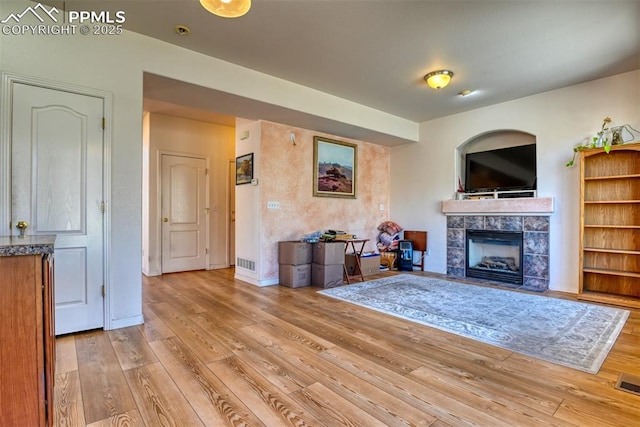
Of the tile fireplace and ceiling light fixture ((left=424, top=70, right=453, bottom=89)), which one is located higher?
ceiling light fixture ((left=424, top=70, right=453, bottom=89))

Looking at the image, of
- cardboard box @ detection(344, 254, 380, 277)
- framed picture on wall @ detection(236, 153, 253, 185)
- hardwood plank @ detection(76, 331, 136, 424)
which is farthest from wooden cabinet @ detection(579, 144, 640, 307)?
hardwood plank @ detection(76, 331, 136, 424)

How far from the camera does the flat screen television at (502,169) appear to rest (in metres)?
4.70

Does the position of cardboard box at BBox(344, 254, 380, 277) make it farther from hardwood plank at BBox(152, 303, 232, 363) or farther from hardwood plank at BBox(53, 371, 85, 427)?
hardwood plank at BBox(53, 371, 85, 427)

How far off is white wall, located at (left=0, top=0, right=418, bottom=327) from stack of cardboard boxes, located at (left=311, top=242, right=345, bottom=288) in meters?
2.29

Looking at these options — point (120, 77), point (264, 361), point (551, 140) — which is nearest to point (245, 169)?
point (120, 77)

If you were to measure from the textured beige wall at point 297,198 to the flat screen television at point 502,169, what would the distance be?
1.82 metres

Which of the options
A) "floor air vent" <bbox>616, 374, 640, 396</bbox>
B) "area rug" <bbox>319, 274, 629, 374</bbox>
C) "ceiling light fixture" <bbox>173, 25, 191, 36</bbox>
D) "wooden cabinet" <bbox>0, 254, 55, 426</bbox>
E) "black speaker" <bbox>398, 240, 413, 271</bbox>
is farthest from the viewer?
"black speaker" <bbox>398, 240, 413, 271</bbox>

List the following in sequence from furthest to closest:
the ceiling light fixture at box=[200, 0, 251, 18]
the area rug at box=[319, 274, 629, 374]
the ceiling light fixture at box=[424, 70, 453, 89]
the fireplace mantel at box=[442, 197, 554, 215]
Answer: the fireplace mantel at box=[442, 197, 554, 215]
the ceiling light fixture at box=[424, 70, 453, 89]
the area rug at box=[319, 274, 629, 374]
the ceiling light fixture at box=[200, 0, 251, 18]

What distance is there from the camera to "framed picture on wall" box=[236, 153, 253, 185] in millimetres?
4723

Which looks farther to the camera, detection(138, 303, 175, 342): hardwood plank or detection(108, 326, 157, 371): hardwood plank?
detection(138, 303, 175, 342): hardwood plank

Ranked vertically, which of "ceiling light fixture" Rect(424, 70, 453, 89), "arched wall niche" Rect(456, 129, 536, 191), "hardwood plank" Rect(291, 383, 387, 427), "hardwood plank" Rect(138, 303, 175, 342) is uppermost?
"ceiling light fixture" Rect(424, 70, 453, 89)

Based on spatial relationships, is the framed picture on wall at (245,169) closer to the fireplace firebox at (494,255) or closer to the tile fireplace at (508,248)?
the tile fireplace at (508,248)

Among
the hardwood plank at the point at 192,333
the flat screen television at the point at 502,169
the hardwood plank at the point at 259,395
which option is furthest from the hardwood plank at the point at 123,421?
the flat screen television at the point at 502,169

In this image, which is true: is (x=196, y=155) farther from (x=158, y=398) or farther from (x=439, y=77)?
(x=158, y=398)
